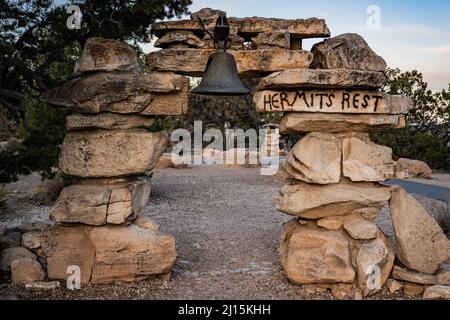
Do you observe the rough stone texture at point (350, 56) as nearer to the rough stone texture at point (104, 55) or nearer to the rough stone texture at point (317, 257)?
the rough stone texture at point (317, 257)

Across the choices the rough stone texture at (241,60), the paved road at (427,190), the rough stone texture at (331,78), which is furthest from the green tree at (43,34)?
the paved road at (427,190)

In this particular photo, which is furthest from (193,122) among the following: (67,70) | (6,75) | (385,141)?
(6,75)

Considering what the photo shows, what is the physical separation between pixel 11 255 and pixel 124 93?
2.39m

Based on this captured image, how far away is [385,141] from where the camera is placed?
1689 cm

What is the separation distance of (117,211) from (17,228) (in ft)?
5.67

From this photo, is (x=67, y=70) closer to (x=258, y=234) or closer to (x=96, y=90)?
(x=96, y=90)

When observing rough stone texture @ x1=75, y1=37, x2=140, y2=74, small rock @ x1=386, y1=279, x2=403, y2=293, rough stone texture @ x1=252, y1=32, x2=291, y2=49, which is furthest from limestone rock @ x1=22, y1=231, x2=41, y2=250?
small rock @ x1=386, y1=279, x2=403, y2=293

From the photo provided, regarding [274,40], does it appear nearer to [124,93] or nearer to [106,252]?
[124,93]

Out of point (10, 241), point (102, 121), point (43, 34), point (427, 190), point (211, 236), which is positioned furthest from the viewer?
point (427, 190)

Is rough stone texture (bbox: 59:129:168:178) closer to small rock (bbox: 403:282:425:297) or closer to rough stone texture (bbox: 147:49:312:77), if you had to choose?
rough stone texture (bbox: 147:49:312:77)

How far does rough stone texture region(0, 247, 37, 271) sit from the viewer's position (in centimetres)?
545

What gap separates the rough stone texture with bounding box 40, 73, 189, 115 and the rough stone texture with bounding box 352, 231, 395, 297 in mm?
2701

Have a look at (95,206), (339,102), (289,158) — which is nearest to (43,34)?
(95,206)

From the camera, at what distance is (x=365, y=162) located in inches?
208
